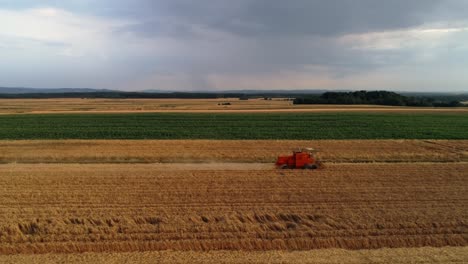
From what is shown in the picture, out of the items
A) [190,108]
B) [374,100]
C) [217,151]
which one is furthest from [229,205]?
[374,100]

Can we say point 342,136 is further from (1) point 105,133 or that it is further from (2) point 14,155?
(2) point 14,155

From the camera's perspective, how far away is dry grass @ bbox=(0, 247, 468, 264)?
8.30 metres

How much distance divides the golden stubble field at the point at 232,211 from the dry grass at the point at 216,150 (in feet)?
1.86

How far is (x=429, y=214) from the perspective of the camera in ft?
35.8

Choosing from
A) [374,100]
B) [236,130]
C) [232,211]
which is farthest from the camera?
[374,100]

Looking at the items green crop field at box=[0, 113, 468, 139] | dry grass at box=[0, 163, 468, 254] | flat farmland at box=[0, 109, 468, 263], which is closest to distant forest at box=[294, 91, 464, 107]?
green crop field at box=[0, 113, 468, 139]

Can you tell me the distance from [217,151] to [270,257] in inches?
550

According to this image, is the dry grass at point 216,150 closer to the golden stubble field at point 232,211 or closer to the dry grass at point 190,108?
the golden stubble field at point 232,211

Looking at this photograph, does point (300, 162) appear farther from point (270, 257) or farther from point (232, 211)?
point (270, 257)

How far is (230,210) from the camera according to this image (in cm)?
1126

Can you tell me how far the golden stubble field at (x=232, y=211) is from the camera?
8.82m

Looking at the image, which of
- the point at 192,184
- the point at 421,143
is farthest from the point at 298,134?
the point at 192,184

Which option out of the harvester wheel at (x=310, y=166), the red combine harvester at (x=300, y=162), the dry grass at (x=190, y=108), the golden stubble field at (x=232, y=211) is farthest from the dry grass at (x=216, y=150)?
the dry grass at (x=190, y=108)

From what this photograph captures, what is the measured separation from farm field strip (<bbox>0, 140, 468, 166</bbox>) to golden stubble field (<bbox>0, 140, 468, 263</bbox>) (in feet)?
1.76
